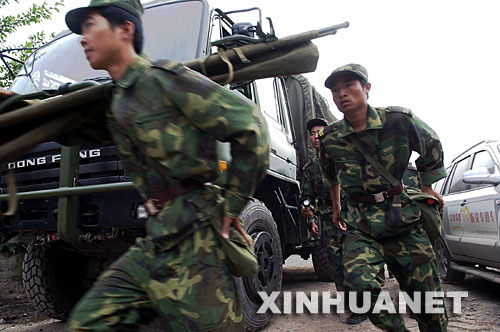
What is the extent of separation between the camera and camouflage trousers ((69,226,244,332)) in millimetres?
1488

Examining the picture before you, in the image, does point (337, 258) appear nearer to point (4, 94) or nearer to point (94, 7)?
point (4, 94)

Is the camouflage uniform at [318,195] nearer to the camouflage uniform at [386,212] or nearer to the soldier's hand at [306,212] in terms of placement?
the soldier's hand at [306,212]

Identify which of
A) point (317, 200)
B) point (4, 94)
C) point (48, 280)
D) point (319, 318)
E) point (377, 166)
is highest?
point (4, 94)

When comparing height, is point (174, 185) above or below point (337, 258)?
above

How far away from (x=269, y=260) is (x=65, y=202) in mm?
1661

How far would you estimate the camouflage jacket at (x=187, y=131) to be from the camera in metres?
1.57

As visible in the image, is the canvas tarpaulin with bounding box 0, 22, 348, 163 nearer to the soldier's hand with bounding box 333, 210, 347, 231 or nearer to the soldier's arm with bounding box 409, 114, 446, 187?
the soldier's arm with bounding box 409, 114, 446, 187

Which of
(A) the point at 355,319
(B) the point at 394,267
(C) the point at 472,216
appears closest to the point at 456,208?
(C) the point at 472,216

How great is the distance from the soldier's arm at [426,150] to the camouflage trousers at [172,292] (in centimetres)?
172

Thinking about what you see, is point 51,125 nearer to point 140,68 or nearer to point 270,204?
point 140,68

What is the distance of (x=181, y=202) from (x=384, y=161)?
1.60 m

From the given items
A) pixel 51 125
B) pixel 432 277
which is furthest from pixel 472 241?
pixel 51 125

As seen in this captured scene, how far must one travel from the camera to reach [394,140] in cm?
281

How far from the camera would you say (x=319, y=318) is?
4.48m
